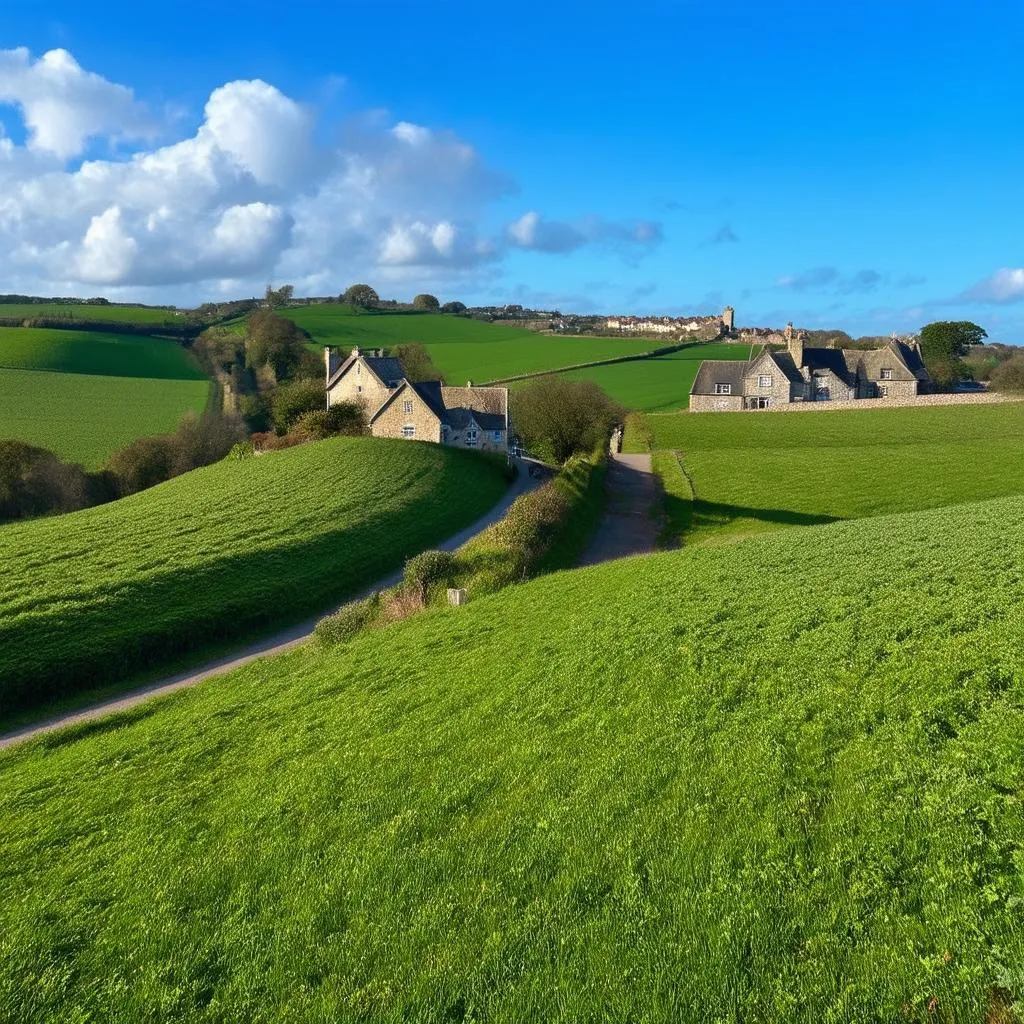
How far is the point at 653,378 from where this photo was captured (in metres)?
105

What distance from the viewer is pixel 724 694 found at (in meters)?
12.0

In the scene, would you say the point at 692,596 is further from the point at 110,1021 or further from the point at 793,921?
the point at 110,1021

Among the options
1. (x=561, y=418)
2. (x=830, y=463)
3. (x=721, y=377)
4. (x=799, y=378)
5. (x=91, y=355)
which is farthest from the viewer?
(x=91, y=355)

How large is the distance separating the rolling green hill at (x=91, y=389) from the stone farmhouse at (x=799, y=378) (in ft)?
183

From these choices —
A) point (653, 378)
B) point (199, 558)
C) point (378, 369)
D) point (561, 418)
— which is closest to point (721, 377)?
point (653, 378)

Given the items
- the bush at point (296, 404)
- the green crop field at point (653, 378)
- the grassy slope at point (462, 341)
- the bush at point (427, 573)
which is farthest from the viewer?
the grassy slope at point (462, 341)

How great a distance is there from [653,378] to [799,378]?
75.1 ft

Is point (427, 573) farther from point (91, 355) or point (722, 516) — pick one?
point (91, 355)

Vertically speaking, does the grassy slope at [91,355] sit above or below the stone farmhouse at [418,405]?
above

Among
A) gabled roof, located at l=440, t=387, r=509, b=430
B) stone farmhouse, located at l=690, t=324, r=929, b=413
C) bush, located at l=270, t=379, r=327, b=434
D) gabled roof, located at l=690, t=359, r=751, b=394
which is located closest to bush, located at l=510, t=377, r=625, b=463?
gabled roof, located at l=440, t=387, r=509, b=430

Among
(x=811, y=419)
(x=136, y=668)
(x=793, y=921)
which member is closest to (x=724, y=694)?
(x=793, y=921)

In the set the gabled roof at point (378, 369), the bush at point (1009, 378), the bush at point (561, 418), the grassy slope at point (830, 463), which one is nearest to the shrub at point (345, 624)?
the grassy slope at point (830, 463)

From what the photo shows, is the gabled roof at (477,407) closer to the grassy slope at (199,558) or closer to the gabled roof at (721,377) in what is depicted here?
the grassy slope at (199,558)

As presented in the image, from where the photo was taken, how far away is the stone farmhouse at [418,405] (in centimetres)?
6169
